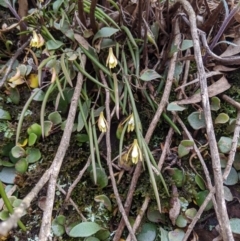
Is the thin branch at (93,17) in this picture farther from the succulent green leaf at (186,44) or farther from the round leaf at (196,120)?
the round leaf at (196,120)

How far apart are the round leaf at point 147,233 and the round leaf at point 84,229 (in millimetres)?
94

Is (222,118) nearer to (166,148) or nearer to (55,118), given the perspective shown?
(166,148)

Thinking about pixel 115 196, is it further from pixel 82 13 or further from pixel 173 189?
pixel 82 13

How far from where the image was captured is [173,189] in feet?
2.63

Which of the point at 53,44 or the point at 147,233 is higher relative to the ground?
the point at 53,44

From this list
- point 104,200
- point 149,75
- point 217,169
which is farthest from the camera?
point 149,75

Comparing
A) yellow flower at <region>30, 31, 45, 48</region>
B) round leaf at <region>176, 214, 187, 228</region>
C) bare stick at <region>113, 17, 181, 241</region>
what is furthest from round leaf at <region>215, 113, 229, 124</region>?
yellow flower at <region>30, 31, 45, 48</region>

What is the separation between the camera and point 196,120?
0.86 meters

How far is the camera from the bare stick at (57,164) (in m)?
0.63

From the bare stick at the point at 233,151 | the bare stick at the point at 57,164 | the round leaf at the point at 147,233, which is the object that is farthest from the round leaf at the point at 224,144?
the bare stick at the point at 57,164

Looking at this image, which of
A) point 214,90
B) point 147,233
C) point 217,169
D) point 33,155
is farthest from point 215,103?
point 33,155

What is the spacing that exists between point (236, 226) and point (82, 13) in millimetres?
617

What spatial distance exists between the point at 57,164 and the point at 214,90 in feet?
1.44

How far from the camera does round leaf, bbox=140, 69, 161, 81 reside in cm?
87
